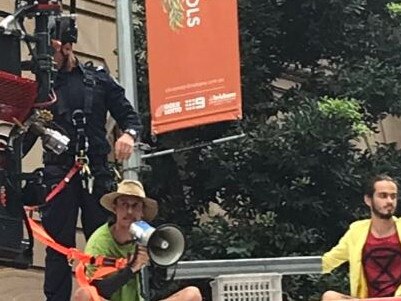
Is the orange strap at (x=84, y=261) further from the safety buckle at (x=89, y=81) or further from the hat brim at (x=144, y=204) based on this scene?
the safety buckle at (x=89, y=81)

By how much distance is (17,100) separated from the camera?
21.8 ft

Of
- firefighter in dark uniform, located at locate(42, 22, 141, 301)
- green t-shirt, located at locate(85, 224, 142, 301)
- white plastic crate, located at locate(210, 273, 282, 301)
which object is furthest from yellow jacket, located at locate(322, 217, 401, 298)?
firefighter in dark uniform, located at locate(42, 22, 141, 301)

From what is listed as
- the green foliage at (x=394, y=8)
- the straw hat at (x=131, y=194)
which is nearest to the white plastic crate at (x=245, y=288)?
the straw hat at (x=131, y=194)

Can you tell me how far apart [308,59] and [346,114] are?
1.41m

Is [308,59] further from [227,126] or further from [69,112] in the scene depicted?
[69,112]

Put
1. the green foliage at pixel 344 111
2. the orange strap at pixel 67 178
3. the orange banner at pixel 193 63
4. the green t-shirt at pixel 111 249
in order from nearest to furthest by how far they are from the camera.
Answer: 1. the green t-shirt at pixel 111 249
2. the orange strap at pixel 67 178
3. the orange banner at pixel 193 63
4. the green foliage at pixel 344 111

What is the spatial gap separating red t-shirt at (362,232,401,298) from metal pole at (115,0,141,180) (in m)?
2.42

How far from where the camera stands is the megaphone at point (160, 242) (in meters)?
7.56

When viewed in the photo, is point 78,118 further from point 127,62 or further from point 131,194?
point 127,62

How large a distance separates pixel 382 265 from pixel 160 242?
2.06 metres

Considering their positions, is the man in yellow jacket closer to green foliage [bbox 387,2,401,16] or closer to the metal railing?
the metal railing

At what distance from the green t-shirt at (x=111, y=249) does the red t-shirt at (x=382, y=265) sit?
1.69 m

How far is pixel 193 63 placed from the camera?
34.8 ft

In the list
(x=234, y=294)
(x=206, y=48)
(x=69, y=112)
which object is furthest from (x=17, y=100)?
(x=206, y=48)
